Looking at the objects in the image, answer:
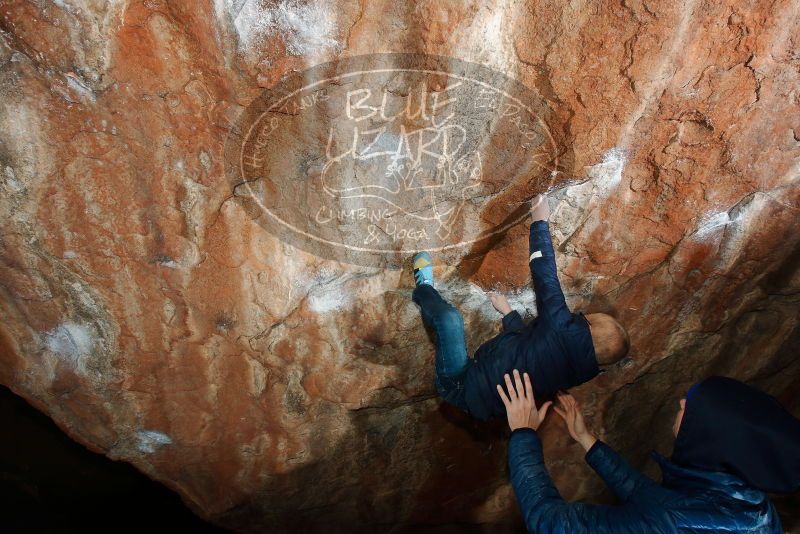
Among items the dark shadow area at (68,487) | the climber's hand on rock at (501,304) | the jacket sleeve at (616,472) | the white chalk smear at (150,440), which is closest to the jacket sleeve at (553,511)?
A: the jacket sleeve at (616,472)

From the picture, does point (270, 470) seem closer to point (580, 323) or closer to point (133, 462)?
point (133, 462)

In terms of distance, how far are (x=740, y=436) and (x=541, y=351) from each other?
2.44ft

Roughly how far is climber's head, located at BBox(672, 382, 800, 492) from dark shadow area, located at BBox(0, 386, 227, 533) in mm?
3781

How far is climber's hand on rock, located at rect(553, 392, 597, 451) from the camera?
229 centimetres

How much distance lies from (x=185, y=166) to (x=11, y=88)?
0.70m

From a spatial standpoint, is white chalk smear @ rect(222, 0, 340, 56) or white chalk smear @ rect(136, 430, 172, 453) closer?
white chalk smear @ rect(222, 0, 340, 56)

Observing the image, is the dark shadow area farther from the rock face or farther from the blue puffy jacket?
the blue puffy jacket

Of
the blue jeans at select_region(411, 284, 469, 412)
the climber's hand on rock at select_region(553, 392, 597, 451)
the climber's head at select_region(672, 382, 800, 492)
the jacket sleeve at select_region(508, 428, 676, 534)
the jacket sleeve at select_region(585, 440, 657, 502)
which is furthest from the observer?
the blue jeans at select_region(411, 284, 469, 412)

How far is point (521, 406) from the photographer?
6.65ft

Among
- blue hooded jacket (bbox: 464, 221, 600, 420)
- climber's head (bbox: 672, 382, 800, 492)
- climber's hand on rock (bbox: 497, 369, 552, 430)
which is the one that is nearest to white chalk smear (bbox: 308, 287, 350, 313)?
blue hooded jacket (bbox: 464, 221, 600, 420)

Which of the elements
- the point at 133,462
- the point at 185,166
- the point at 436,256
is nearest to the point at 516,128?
the point at 436,256

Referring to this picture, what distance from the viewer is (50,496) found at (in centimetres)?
382

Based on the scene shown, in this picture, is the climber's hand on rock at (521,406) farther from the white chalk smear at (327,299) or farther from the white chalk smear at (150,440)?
the white chalk smear at (150,440)

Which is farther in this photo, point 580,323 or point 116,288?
point 116,288
